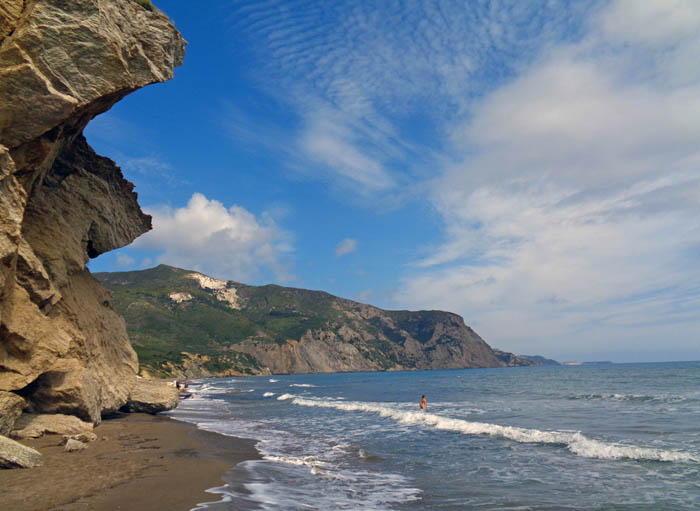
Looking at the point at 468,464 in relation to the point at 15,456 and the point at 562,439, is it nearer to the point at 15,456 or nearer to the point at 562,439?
the point at 562,439

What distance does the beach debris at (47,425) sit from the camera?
16.1 m

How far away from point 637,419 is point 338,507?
28404mm

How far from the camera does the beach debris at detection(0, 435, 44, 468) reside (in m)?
12.4

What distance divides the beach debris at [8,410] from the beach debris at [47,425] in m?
1.09

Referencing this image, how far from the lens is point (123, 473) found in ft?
43.9

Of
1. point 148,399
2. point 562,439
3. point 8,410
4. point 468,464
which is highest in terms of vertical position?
point 8,410

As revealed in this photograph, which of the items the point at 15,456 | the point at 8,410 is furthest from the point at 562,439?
the point at 8,410

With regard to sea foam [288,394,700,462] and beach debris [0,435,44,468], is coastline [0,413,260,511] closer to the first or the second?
beach debris [0,435,44,468]

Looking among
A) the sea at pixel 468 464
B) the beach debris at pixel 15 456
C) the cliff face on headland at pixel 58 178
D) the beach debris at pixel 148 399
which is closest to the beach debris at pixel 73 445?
the beach debris at pixel 15 456

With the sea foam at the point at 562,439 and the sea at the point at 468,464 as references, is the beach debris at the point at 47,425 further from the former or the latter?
the sea foam at the point at 562,439

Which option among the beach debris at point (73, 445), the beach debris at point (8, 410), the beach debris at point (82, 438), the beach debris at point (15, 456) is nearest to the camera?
the beach debris at point (15, 456)

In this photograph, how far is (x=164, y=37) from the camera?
21.8m

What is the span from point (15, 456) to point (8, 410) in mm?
2717

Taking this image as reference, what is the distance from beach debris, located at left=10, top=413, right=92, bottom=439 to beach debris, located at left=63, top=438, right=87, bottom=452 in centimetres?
197
